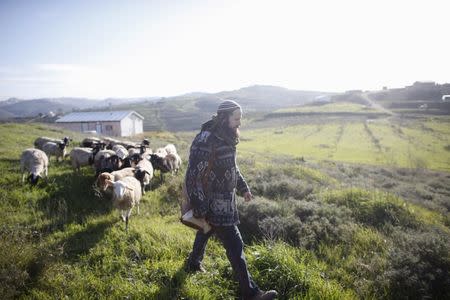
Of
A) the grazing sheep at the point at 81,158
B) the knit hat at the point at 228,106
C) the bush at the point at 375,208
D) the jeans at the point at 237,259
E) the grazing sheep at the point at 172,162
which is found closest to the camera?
the jeans at the point at 237,259

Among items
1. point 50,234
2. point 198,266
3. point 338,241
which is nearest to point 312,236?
point 338,241

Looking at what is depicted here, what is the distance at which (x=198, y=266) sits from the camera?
4.91 m

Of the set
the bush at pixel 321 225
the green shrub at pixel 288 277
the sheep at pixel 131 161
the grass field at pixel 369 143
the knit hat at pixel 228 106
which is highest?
the knit hat at pixel 228 106

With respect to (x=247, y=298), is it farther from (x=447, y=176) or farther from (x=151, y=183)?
(x=447, y=176)

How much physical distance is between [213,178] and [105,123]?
184 feet

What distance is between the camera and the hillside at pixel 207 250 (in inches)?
176

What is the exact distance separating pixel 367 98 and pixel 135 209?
120099mm

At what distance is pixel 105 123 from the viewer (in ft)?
182

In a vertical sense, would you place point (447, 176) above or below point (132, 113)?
below

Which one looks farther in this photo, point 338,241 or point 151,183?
point 151,183

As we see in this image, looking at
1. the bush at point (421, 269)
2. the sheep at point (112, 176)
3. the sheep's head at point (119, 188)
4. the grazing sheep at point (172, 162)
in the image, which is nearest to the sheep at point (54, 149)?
the grazing sheep at point (172, 162)

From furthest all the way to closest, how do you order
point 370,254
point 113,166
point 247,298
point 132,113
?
1. point 132,113
2. point 113,166
3. point 370,254
4. point 247,298

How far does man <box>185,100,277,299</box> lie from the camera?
3.97 metres

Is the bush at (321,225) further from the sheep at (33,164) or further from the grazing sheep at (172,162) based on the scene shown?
the sheep at (33,164)
